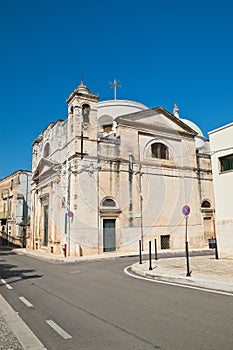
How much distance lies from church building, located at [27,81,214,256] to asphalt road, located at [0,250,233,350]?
12554mm

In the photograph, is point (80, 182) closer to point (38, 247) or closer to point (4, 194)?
point (38, 247)

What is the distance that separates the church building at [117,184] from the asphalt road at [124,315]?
1255 centimetres

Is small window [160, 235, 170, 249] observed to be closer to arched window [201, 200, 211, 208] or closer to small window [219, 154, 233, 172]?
arched window [201, 200, 211, 208]

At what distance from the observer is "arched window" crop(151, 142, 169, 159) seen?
25.9m

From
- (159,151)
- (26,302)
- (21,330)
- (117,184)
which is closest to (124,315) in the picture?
(21,330)

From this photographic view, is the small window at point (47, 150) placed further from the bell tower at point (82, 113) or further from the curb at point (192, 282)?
the curb at point (192, 282)

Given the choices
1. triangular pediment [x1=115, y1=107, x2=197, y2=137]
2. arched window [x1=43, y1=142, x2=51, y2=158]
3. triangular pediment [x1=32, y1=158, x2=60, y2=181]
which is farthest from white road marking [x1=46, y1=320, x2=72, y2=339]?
arched window [x1=43, y1=142, x2=51, y2=158]

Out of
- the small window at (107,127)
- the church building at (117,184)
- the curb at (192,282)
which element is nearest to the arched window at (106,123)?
the small window at (107,127)

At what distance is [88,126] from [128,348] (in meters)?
19.7

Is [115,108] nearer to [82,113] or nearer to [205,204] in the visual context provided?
[82,113]

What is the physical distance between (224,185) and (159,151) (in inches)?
460

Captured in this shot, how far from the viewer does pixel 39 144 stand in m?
31.5

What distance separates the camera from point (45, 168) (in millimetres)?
27453

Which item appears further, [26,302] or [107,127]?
[107,127]
